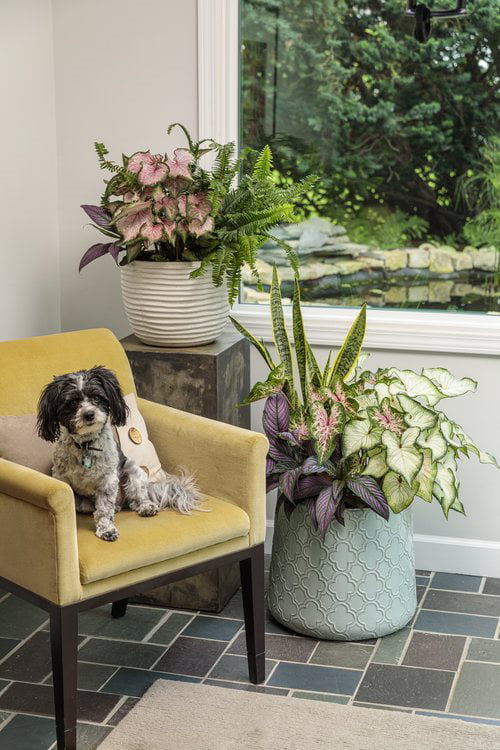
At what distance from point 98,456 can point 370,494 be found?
0.80 meters

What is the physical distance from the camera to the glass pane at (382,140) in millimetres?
3336

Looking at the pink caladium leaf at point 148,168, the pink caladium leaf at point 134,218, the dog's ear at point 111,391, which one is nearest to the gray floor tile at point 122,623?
the dog's ear at point 111,391

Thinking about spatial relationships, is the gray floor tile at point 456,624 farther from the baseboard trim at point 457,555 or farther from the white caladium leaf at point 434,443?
the white caladium leaf at point 434,443

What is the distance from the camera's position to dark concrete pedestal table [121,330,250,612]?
9.94 feet

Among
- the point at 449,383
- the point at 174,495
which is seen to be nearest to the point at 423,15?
the point at 449,383

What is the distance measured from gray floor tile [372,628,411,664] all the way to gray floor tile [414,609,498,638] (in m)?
0.08

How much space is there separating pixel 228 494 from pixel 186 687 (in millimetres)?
539

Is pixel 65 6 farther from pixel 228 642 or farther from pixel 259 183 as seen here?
pixel 228 642

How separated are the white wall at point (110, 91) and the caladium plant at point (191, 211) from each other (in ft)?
1.60

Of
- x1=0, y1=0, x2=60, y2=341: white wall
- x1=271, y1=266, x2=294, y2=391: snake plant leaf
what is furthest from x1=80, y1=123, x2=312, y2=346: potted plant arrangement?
x1=0, y1=0, x2=60, y2=341: white wall

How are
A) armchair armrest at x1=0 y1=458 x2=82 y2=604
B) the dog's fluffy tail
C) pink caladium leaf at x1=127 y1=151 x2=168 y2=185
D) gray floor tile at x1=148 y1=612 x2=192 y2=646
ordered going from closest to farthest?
armchair armrest at x1=0 y1=458 x2=82 y2=604
the dog's fluffy tail
pink caladium leaf at x1=127 y1=151 x2=168 y2=185
gray floor tile at x1=148 y1=612 x2=192 y2=646

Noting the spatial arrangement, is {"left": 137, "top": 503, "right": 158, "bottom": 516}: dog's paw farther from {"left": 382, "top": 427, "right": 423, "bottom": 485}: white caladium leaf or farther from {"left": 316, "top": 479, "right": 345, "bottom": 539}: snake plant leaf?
{"left": 382, "top": 427, "right": 423, "bottom": 485}: white caladium leaf

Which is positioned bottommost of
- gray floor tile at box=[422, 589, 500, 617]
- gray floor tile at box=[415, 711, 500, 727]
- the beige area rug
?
gray floor tile at box=[422, 589, 500, 617]

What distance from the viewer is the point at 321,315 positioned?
11.5 feet
